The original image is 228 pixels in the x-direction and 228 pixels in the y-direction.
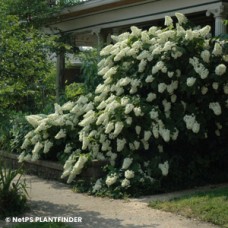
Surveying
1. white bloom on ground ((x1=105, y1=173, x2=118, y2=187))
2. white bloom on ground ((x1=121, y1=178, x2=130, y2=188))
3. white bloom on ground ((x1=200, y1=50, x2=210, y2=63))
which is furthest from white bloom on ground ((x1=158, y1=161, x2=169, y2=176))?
white bloom on ground ((x1=200, y1=50, x2=210, y2=63))

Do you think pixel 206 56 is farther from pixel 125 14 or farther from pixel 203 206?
pixel 125 14

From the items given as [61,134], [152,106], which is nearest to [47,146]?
[61,134]

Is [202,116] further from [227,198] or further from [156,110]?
[227,198]

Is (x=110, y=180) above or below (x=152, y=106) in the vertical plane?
below

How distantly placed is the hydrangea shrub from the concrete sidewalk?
1.49 feet

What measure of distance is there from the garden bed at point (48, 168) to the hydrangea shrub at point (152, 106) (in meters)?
0.17

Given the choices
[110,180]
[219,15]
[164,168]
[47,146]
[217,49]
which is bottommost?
[110,180]

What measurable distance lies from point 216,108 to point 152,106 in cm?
105

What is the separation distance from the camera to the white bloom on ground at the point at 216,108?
7.88 meters

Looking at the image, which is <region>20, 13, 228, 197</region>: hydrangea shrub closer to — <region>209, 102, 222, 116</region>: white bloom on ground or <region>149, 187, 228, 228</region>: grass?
<region>209, 102, 222, 116</region>: white bloom on ground

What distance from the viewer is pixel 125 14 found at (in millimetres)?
13625

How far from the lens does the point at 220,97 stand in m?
8.25

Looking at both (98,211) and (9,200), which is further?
(98,211)

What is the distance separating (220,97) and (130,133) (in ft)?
5.54
